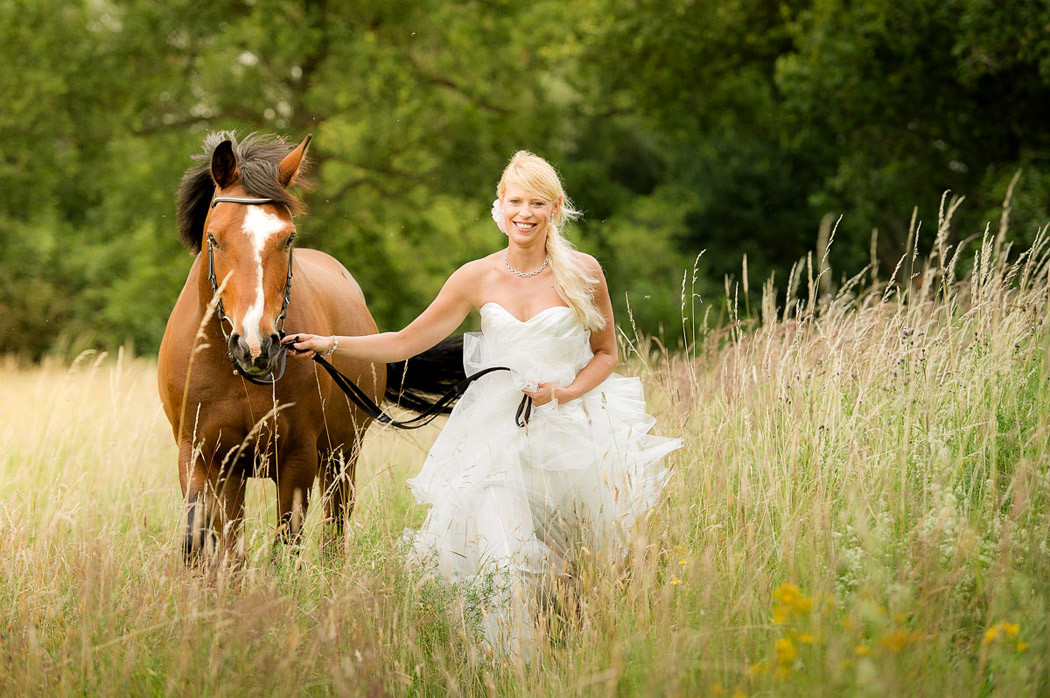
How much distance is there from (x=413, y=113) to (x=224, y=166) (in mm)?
11512

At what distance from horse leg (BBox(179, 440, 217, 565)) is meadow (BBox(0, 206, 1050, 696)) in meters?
0.12

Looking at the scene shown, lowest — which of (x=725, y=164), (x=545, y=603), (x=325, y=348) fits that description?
(x=545, y=603)

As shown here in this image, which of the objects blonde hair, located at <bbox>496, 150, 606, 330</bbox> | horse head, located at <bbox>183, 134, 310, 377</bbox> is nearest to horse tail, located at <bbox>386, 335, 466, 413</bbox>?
blonde hair, located at <bbox>496, 150, 606, 330</bbox>

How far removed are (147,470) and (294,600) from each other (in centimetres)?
238

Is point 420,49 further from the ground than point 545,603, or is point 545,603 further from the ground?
point 420,49

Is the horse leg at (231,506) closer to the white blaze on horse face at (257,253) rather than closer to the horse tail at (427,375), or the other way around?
the white blaze on horse face at (257,253)

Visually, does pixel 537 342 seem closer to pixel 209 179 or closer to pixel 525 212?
pixel 525 212

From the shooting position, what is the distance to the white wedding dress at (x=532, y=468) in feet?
12.0

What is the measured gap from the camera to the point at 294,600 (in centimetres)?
341

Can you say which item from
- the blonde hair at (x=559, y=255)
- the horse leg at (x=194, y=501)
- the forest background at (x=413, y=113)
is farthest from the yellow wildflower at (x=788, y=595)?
the forest background at (x=413, y=113)

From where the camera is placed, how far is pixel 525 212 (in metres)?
3.82

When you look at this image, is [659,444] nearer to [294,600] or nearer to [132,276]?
[294,600]

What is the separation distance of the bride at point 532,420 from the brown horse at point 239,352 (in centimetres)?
34

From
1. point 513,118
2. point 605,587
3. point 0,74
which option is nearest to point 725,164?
point 513,118
